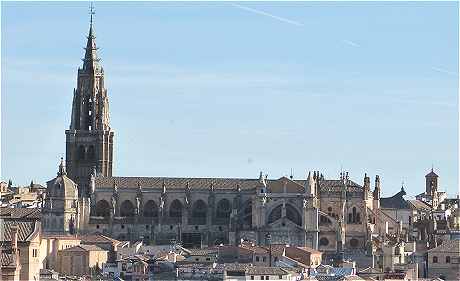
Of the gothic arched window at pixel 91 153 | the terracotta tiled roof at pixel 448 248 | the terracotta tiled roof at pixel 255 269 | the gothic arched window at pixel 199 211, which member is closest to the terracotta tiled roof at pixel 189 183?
the gothic arched window at pixel 199 211

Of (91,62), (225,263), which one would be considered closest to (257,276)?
(225,263)

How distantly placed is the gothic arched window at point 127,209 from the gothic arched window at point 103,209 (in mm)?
856

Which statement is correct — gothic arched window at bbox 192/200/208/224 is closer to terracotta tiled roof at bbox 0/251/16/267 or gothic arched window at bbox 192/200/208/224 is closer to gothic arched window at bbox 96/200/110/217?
gothic arched window at bbox 96/200/110/217

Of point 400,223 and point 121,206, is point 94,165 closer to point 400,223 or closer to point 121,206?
point 121,206

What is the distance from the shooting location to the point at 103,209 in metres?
128

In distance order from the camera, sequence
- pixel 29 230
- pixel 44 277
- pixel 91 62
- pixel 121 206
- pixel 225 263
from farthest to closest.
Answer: pixel 91 62 → pixel 121 206 → pixel 225 263 → pixel 44 277 → pixel 29 230

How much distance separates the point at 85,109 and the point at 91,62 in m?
3.61

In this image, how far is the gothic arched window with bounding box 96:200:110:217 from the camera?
12750 centimetres

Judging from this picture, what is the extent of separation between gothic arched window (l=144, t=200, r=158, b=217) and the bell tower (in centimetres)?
543

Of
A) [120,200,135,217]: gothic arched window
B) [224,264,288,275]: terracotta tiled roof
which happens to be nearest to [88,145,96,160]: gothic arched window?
[120,200,135,217]: gothic arched window

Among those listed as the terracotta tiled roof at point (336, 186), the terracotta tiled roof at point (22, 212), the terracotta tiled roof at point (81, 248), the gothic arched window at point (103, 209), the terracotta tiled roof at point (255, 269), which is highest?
the terracotta tiled roof at point (336, 186)

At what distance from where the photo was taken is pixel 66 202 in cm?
12406

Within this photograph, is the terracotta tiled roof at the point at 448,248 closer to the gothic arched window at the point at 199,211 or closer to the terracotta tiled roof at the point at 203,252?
the terracotta tiled roof at the point at 203,252

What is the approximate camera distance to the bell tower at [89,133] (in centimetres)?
13300
